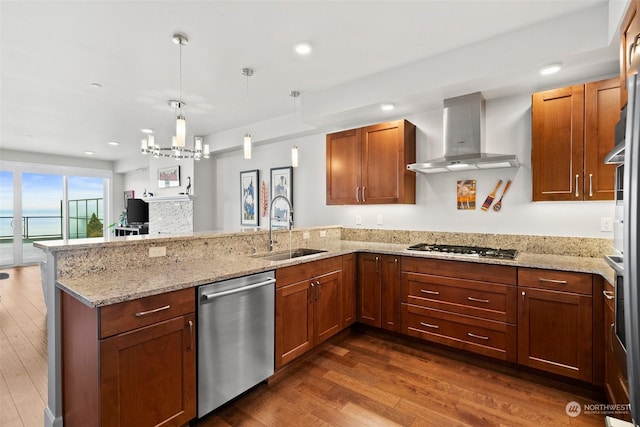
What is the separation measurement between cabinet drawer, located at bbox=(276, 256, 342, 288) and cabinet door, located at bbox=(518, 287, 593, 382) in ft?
5.00

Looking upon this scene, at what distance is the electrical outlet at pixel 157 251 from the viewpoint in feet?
7.12

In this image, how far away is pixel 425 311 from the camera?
2.83 meters

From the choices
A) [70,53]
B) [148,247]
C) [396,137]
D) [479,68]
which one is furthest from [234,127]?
[479,68]

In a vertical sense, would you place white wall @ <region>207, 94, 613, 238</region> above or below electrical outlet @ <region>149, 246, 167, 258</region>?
above

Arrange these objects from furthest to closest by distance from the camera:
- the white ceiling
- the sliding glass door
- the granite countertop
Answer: the sliding glass door → the white ceiling → the granite countertop

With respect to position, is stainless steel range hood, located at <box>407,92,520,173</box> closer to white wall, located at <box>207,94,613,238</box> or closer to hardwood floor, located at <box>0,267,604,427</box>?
white wall, located at <box>207,94,613,238</box>

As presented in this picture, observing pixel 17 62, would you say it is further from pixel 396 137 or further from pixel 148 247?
pixel 396 137

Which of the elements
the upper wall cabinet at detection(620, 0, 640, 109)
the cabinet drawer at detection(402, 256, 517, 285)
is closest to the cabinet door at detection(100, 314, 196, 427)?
the cabinet drawer at detection(402, 256, 517, 285)

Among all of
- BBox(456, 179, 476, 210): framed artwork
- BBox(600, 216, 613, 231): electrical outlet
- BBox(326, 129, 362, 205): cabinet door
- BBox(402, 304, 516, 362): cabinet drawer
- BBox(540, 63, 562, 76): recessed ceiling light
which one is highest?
BBox(540, 63, 562, 76): recessed ceiling light

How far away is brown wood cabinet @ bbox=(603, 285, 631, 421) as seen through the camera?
1.67m

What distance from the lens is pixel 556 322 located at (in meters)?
2.25

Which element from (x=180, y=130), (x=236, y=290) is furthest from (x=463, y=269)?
(x=180, y=130)

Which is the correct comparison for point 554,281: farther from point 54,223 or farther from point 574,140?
point 54,223

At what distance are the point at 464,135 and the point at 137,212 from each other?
699 cm
